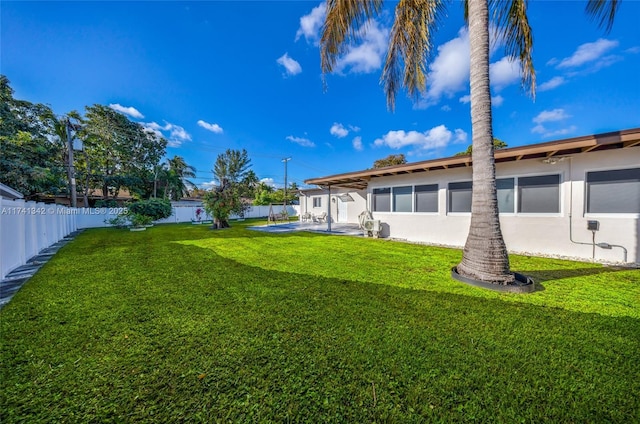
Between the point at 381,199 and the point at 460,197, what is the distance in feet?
9.89

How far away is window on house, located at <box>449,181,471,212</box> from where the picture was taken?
740 centimetres

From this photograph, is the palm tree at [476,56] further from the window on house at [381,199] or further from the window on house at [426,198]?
the window on house at [381,199]

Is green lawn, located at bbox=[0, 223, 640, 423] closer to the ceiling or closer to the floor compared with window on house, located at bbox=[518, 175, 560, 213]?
closer to the floor

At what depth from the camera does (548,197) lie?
6.17m

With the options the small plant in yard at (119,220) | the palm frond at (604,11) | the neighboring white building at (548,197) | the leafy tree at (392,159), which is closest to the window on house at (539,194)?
the neighboring white building at (548,197)

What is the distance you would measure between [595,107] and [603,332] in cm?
1139

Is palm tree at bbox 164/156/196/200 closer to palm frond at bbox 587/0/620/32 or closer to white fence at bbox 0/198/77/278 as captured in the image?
white fence at bbox 0/198/77/278

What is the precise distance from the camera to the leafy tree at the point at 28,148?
12.9 m

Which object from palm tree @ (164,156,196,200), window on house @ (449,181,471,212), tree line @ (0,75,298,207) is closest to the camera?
window on house @ (449,181,471,212)

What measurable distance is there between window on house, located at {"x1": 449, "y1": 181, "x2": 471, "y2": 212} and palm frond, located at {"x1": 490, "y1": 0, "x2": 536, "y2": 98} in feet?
9.40

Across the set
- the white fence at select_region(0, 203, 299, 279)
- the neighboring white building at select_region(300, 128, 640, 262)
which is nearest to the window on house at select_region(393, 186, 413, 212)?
the neighboring white building at select_region(300, 128, 640, 262)

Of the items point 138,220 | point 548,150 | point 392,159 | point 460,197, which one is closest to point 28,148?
point 138,220

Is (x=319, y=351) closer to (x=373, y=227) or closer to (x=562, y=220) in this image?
(x=562, y=220)

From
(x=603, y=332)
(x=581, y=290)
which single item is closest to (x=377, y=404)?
(x=603, y=332)
